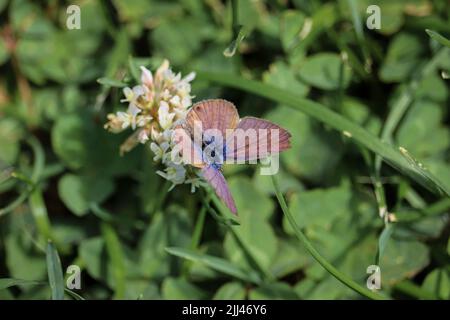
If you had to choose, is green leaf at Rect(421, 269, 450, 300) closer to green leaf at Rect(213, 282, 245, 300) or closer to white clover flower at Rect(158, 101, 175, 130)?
green leaf at Rect(213, 282, 245, 300)

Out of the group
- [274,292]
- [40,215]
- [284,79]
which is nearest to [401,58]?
[284,79]

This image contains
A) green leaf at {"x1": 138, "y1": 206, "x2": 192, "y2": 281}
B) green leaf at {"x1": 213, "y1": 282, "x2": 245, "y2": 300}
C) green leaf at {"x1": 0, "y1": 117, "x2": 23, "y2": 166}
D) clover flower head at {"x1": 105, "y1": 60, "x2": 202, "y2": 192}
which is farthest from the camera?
green leaf at {"x1": 0, "y1": 117, "x2": 23, "y2": 166}

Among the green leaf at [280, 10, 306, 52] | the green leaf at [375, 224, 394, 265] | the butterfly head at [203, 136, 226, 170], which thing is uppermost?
the green leaf at [280, 10, 306, 52]

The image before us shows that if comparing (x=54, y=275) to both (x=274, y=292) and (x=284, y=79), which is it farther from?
(x=284, y=79)

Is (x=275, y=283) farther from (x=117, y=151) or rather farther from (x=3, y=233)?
(x=3, y=233)

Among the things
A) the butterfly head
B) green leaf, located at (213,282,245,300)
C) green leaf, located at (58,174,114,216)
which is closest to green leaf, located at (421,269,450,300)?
green leaf, located at (213,282,245,300)

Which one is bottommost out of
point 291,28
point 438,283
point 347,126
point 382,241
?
point 438,283

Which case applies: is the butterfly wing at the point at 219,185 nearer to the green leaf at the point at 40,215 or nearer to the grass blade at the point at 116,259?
the grass blade at the point at 116,259

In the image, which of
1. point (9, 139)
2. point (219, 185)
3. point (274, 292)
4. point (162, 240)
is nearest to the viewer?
point (219, 185)
